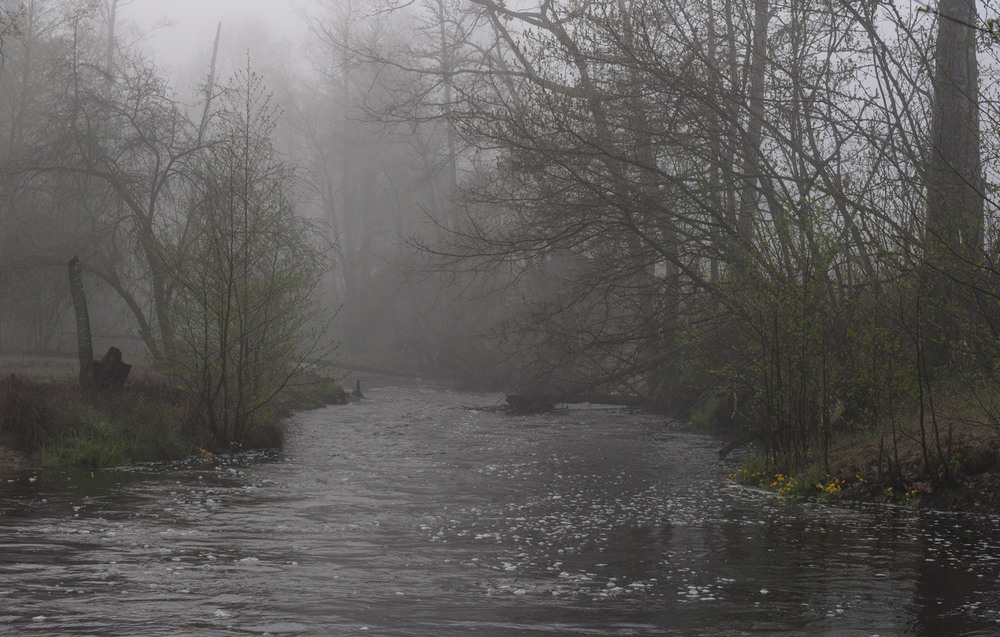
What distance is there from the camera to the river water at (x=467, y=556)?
6.64 metres

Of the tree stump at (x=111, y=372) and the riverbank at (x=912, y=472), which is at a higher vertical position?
the tree stump at (x=111, y=372)

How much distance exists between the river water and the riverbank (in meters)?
0.46

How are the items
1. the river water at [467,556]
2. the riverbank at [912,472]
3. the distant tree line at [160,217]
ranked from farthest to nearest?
the distant tree line at [160,217]
the riverbank at [912,472]
the river water at [467,556]

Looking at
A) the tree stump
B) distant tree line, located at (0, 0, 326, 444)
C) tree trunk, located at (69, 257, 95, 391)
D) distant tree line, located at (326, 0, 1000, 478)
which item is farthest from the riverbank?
tree trunk, located at (69, 257, 95, 391)

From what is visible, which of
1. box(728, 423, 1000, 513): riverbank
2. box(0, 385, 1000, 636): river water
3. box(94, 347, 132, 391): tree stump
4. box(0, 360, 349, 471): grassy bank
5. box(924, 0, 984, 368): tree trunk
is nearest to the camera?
box(0, 385, 1000, 636): river water

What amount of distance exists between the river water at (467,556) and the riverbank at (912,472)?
464 millimetres

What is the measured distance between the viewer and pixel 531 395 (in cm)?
2620

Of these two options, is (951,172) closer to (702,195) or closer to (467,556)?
(702,195)

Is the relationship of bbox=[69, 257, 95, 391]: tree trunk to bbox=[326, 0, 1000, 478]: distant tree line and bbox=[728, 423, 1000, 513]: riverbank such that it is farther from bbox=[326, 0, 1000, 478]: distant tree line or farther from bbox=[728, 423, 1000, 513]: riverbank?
bbox=[728, 423, 1000, 513]: riverbank

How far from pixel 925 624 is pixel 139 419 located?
13398 millimetres

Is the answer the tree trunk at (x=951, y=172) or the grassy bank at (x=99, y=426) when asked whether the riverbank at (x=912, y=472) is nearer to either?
the tree trunk at (x=951, y=172)

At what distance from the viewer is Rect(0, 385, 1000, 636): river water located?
261 inches

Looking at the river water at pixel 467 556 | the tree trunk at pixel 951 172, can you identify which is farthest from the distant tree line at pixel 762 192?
the river water at pixel 467 556

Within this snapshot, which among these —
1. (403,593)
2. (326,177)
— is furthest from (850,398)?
(326,177)
